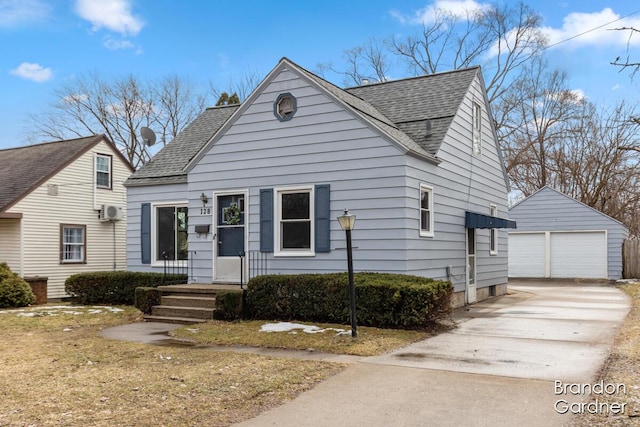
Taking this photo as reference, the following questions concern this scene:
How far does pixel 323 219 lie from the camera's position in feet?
35.5

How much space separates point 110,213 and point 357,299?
549 inches

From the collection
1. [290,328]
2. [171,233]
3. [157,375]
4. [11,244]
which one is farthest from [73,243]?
[157,375]

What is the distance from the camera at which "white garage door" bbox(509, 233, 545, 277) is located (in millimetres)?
22969

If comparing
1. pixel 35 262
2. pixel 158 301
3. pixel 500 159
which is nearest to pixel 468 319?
pixel 158 301

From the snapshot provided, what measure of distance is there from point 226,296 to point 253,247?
1.69 meters

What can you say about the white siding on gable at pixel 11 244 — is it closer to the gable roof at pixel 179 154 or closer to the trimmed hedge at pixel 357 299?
the gable roof at pixel 179 154

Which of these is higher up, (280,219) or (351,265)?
(280,219)

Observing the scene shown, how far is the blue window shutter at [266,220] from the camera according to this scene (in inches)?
445

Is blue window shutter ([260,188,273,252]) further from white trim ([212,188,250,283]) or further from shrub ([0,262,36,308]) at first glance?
shrub ([0,262,36,308])

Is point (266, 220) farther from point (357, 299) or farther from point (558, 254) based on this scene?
point (558, 254)

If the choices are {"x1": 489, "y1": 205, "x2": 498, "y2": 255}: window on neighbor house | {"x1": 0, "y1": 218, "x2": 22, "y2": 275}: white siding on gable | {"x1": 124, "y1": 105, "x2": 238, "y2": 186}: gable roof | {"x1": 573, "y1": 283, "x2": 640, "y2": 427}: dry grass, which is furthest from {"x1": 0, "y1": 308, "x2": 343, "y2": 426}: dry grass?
{"x1": 0, "y1": 218, "x2": 22, "y2": 275}: white siding on gable

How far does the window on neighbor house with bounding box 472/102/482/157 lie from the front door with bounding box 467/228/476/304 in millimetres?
2140

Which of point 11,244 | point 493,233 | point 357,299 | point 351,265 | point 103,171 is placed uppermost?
point 103,171

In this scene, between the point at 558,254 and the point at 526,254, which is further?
the point at 526,254
